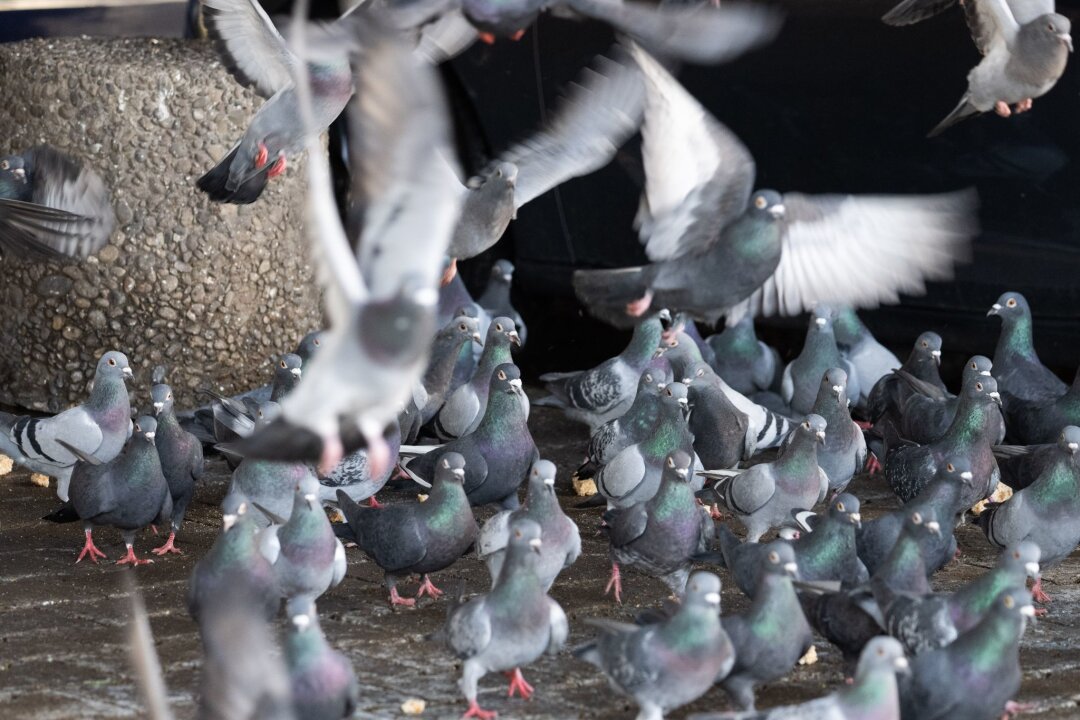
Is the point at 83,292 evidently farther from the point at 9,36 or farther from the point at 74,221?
the point at 9,36

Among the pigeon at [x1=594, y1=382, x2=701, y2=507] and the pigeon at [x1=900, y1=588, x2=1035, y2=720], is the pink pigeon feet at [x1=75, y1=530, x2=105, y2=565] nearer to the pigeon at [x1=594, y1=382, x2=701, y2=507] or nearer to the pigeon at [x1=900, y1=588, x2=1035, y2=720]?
the pigeon at [x1=594, y1=382, x2=701, y2=507]

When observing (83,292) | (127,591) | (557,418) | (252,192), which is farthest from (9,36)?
(127,591)

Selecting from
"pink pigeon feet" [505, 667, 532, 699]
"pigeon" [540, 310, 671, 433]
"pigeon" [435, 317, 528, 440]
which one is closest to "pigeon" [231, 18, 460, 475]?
"pink pigeon feet" [505, 667, 532, 699]

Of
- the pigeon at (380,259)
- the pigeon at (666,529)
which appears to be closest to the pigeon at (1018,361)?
the pigeon at (666,529)

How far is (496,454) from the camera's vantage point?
18.7 ft

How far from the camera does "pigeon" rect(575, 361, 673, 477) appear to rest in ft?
19.9

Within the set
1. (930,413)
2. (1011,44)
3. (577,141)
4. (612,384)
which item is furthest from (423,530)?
(1011,44)

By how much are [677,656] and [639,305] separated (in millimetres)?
1499

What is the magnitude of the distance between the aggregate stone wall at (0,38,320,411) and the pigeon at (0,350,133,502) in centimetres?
105

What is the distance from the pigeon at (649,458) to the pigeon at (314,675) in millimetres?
2004

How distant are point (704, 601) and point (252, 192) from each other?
7.54 ft

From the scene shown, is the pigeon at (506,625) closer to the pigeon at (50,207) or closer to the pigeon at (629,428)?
the pigeon at (629,428)

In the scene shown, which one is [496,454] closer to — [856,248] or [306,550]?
[306,550]

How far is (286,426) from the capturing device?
3.42 meters
